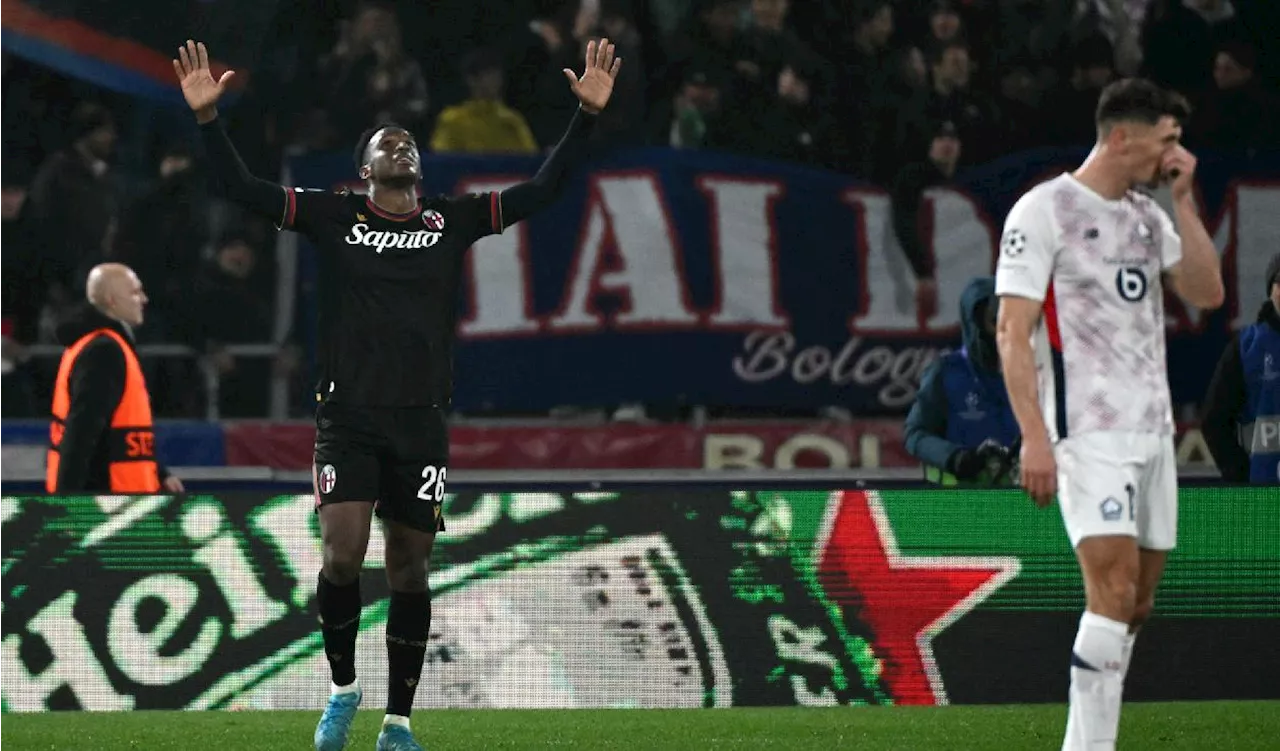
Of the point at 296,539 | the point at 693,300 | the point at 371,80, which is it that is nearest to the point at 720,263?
the point at 693,300

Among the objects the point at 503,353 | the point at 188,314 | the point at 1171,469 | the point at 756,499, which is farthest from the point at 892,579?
the point at 188,314

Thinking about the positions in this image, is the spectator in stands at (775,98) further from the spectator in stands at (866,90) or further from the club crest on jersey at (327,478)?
the club crest on jersey at (327,478)

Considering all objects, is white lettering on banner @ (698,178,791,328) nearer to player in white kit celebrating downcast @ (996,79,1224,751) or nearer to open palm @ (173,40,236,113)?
open palm @ (173,40,236,113)

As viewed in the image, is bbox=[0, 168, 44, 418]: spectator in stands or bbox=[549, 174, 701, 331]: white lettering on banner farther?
bbox=[0, 168, 44, 418]: spectator in stands

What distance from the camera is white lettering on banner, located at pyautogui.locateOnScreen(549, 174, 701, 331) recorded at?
1260 cm

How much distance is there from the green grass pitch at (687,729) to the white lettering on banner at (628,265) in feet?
14.2

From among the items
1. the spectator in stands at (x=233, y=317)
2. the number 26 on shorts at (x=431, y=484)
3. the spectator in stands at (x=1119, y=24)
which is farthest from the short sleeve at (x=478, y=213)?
the spectator in stands at (x=1119, y=24)

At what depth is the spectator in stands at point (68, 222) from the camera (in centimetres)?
1295

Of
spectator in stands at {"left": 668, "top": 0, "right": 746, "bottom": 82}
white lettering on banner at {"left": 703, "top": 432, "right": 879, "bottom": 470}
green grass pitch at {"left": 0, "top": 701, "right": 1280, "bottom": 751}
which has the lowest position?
green grass pitch at {"left": 0, "top": 701, "right": 1280, "bottom": 751}

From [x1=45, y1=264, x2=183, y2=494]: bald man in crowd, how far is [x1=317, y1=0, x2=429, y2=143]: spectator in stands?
359cm

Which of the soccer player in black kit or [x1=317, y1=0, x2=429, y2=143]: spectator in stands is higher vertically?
[x1=317, y1=0, x2=429, y2=143]: spectator in stands

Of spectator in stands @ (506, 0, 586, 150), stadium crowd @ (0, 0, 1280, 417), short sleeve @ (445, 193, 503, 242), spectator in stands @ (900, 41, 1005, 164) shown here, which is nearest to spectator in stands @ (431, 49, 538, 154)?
stadium crowd @ (0, 0, 1280, 417)

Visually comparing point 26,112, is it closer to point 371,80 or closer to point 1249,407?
point 371,80

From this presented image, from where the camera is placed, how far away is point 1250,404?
30.3 feet
